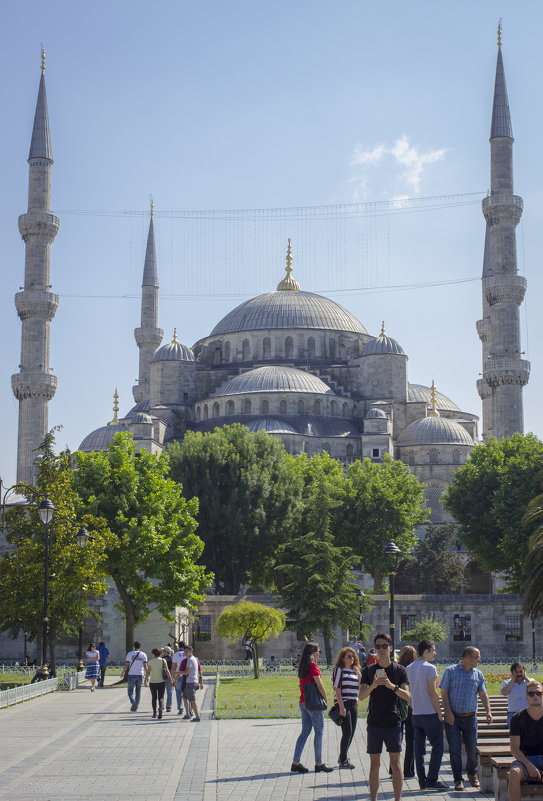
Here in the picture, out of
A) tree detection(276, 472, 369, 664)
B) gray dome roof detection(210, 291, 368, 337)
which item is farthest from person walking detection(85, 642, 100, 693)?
gray dome roof detection(210, 291, 368, 337)

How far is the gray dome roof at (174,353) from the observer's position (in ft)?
224

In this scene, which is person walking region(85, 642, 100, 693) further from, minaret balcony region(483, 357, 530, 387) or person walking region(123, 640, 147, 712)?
minaret balcony region(483, 357, 530, 387)

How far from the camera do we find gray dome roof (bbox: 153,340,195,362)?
6825 cm

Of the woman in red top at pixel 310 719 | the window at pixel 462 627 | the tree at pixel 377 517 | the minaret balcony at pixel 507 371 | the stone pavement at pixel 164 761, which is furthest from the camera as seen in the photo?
the minaret balcony at pixel 507 371

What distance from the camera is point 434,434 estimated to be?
60.8m

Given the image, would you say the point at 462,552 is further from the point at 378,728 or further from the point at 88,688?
the point at 378,728

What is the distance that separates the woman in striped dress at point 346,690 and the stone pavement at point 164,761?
0.87ft

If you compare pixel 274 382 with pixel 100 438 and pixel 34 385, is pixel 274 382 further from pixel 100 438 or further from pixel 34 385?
pixel 34 385

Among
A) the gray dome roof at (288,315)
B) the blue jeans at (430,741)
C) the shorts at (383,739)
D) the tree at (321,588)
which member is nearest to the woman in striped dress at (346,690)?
the blue jeans at (430,741)

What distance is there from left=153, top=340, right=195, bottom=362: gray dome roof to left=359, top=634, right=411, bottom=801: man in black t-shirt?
5897 centimetres

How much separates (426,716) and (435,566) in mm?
40320

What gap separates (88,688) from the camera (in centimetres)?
2311

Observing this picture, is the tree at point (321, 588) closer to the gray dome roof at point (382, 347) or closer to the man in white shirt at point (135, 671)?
the man in white shirt at point (135, 671)

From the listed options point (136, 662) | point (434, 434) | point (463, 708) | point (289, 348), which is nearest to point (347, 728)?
point (463, 708)
